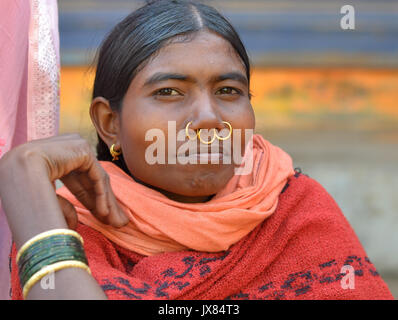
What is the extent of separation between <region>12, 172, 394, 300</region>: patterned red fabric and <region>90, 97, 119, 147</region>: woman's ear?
0.38 meters

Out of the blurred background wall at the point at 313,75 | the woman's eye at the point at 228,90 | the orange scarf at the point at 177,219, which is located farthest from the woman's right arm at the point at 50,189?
the blurred background wall at the point at 313,75

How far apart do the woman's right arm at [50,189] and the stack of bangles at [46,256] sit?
2 centimetres

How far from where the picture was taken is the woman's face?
187 cm

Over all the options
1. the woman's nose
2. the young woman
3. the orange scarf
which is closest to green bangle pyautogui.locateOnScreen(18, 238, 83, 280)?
the young woman

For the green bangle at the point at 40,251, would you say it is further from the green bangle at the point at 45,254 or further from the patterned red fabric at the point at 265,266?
the patterned red fabric at the point at 265,266

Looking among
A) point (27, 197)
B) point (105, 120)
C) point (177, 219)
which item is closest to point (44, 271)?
point (27, 197)

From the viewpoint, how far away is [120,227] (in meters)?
1.90

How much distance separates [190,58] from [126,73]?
0.81 ft

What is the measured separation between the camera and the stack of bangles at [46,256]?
4.81 ft

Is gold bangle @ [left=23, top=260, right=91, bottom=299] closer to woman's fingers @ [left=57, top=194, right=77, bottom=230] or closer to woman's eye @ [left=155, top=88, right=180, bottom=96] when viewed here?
woman's fingers @ [left=57, top=194, right=77, bottom=230]

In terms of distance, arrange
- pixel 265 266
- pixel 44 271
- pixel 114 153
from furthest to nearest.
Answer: pixel 114 153, pixel 265 266, pixel 44 271

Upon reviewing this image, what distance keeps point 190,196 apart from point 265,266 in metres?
0.37

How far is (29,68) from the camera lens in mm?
1998

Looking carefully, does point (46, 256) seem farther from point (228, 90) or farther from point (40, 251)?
point (228, 90)
